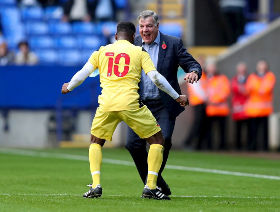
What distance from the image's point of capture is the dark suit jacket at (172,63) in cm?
696

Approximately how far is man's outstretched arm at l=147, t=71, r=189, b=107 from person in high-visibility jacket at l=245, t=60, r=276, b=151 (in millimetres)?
9971

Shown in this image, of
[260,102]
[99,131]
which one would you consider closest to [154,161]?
[99,131]

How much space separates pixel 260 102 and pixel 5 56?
724 cm

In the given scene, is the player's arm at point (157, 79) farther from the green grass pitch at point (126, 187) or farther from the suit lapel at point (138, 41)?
the green grass pitch at point (126, 187)

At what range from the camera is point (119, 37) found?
649 cm

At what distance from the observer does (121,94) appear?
6301 mm

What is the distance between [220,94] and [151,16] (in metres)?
10.3

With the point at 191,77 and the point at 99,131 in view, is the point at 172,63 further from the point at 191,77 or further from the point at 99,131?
the point at 99,131

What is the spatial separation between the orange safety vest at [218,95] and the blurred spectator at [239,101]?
195 mm

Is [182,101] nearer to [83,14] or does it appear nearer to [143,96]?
[143,96]

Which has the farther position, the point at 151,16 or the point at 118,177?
the point at 118,177

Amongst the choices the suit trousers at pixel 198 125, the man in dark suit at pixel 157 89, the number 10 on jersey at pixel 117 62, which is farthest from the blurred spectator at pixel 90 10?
the number 10 on jersey at pixel 117 62

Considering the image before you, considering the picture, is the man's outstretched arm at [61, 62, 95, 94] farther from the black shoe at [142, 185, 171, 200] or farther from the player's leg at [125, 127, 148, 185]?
the black shoe at [142, 185, 171, 200]

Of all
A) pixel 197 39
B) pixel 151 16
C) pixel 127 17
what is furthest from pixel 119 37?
pixel 197 39
